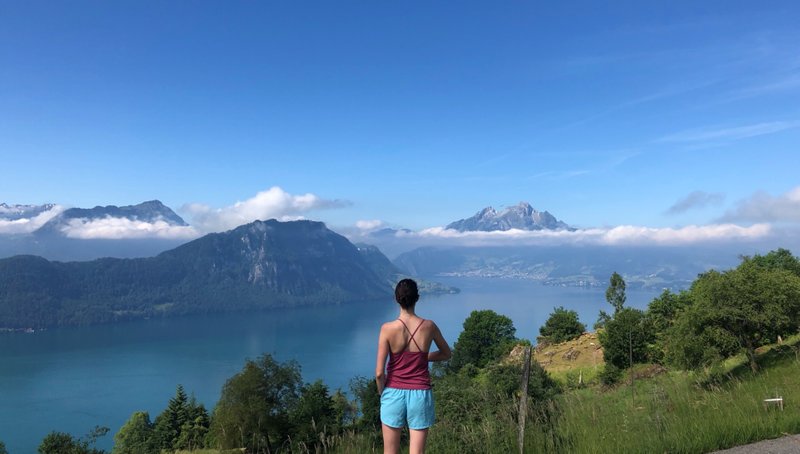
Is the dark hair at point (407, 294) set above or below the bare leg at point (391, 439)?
above

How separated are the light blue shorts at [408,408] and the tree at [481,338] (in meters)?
68.2

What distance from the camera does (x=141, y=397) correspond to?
10869cm

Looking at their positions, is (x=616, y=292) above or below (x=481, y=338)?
above

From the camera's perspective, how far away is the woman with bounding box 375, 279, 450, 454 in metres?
4.94

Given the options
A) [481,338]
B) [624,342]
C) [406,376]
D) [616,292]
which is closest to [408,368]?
[406,376]

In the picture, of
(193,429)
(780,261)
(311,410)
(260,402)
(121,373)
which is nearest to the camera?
(260,402)

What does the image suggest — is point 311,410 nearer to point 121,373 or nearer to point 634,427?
point 634,427

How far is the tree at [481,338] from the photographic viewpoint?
72062 millimetres

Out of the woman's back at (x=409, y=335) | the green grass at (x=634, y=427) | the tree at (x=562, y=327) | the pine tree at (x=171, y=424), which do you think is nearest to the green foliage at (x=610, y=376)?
the green grass at (x=634, y=427)

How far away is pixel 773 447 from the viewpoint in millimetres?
5965

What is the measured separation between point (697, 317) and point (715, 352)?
1739 millimetres

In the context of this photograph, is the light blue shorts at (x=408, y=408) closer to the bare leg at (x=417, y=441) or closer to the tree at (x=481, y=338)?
the bare leg at (x=417, y=441)

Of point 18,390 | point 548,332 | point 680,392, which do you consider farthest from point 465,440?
point 18,390

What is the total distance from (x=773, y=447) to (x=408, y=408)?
485 cm
